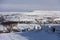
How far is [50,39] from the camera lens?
1415 millimetres

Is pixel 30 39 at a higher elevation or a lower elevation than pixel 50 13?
lower

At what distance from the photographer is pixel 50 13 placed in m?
2.18

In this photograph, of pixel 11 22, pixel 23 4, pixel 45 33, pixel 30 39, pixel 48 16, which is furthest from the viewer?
pixel 23 4

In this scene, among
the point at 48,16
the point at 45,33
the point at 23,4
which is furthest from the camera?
the point at 23,4

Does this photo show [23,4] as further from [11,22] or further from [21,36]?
[21,36]

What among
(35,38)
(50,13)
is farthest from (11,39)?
(50,13)

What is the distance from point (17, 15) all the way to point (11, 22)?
0.19 meters

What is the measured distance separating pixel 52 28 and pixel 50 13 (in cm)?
45

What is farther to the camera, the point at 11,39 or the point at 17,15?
the point at 17,15

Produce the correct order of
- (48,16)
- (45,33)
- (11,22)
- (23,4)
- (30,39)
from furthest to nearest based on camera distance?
(23,4) < (48,16) < (11,22) < (45,33) < (30,39)

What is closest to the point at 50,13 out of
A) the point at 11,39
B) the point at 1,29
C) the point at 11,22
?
the point at 11,22

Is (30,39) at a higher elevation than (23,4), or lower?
lower

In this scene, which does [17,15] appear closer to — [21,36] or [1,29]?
[1,29]

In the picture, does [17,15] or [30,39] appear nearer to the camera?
[30,39]
